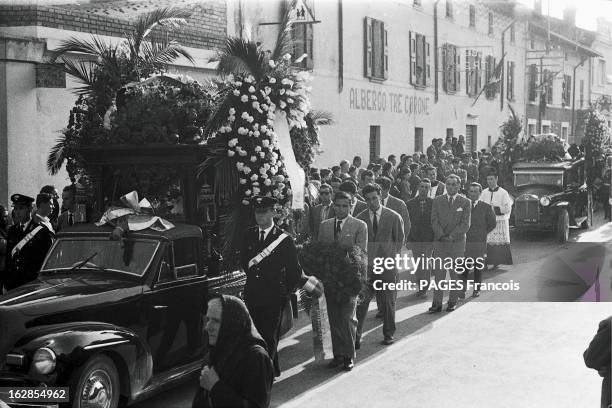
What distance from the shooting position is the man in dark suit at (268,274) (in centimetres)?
668

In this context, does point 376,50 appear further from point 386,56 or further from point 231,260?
point 231,260

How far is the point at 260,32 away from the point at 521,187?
23.3 feet

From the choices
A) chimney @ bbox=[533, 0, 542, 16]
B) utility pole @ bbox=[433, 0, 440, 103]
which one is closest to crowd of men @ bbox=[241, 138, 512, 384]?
chimney @ bbox=[533, 0, 542, 16]

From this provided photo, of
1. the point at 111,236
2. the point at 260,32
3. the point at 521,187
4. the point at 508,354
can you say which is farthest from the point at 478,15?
the point at 111,236

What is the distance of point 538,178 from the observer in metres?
18.1

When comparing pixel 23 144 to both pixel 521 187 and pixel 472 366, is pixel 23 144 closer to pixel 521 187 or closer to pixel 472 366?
pixel 472 366

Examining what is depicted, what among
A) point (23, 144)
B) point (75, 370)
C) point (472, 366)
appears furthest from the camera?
point (23, 144)

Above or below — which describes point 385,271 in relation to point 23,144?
below

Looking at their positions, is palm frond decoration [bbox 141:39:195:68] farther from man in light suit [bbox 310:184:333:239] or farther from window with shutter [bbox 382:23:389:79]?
window with shutter [bbox 382:23:389:79]

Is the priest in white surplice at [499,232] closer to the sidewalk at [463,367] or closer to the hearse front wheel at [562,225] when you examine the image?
the sidewalk at [463,367]

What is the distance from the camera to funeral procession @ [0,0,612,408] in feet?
18.7

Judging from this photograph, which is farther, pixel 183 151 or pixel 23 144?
pixel 23 144

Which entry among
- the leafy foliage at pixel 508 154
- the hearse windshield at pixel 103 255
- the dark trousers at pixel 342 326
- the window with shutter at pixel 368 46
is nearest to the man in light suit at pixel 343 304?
the dark trousers at pixel 342 326

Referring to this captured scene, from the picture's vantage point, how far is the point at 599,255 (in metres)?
16.1
